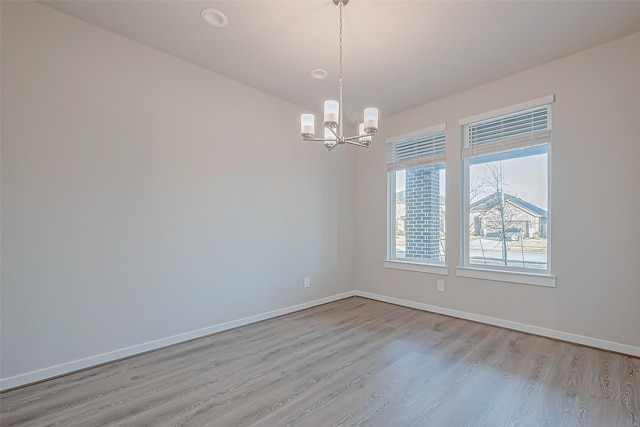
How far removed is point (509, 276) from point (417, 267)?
112 centimetres

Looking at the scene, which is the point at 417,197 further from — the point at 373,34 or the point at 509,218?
the point at 373,34

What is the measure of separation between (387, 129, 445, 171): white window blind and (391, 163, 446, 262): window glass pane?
0.33 feet

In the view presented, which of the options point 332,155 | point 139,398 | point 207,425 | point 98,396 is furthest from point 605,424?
point 332,155

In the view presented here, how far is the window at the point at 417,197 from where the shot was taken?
3961 mm

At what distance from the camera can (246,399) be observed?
77.2 inches

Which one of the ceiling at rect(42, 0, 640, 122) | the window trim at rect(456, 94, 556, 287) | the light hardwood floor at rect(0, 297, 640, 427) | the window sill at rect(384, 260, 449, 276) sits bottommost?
the light hardwood floor at rect(0, 297, 640, 427)

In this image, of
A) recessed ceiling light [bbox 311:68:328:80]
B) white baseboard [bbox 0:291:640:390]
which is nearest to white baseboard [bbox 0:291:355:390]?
white baseboard [bbox 0:291:640:390]

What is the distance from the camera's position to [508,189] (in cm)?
337

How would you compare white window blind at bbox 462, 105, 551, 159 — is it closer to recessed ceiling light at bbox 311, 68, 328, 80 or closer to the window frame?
the window frame

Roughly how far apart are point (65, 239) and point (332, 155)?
10.9 ft

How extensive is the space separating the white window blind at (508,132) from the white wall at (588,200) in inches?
5.1

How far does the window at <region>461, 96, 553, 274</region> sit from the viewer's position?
3.13 meters

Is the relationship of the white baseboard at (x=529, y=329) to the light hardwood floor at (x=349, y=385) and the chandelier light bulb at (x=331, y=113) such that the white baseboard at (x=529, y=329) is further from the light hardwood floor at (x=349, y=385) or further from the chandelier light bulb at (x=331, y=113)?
the chandelier light bulb at (x=331, y=113)

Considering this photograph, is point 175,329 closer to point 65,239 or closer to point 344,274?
point 65,239
